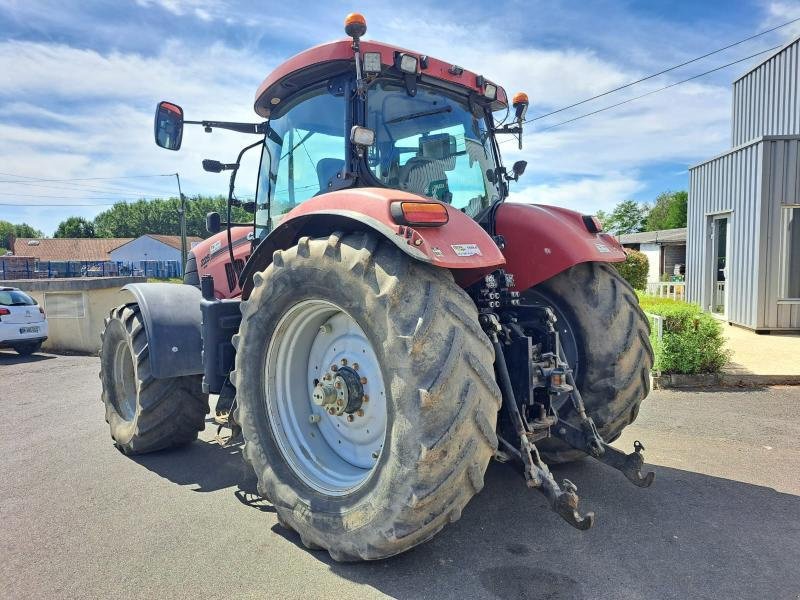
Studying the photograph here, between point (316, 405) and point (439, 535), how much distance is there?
3.31 ft

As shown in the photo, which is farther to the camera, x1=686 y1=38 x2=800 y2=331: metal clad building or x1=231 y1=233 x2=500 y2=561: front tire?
x1=686 y1=38 x2=800 y2=331: metal clad building

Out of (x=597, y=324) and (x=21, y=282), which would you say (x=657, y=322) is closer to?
(x=597, y=324)

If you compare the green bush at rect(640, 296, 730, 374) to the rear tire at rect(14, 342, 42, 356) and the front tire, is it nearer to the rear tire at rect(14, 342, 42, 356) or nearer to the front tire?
the front tire

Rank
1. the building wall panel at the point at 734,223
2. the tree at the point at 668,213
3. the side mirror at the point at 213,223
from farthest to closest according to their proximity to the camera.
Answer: the tree at the point at 668,213, the building wall panel at the point at 734,223, the side mirror at the point at 213,223

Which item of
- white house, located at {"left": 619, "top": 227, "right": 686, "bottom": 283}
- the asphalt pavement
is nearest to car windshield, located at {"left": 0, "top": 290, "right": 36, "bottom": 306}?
the asphalt pavement

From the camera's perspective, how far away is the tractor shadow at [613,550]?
8.90ft

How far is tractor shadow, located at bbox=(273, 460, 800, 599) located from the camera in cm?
271

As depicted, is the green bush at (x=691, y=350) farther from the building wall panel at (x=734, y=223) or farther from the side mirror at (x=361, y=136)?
the side mirror at (x=361, y=136)

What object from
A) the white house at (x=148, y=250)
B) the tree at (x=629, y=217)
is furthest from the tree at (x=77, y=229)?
the tree at (x=629, y=217)

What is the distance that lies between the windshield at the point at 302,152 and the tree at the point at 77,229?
Answer: 102122mm

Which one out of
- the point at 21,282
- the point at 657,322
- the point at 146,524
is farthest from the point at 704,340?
the point at 21,282

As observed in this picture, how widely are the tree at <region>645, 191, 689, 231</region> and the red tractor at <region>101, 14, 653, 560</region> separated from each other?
2351 inches

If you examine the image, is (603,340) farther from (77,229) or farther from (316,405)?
(77,229)

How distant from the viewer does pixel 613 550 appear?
3.06 meters
